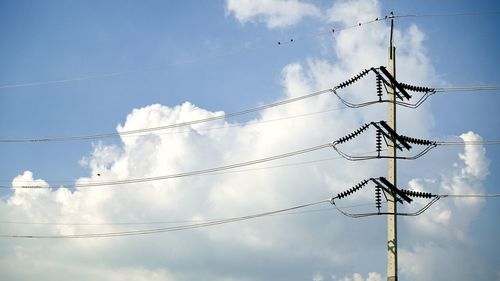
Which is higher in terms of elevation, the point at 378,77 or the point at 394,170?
the point at 378,77

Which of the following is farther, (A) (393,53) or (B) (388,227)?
(A) (393,53)

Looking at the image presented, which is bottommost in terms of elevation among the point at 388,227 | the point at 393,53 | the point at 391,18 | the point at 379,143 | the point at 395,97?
the point at 388,227

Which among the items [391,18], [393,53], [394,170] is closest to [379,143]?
[394,170]

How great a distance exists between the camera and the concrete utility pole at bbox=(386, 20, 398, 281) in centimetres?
3052

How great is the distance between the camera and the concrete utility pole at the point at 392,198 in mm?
30516

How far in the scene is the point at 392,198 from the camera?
106 feet

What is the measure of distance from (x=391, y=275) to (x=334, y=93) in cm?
1444

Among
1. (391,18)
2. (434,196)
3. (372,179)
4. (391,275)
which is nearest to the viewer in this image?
(391,275)

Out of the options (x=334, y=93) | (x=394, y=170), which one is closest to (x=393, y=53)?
(x=334, y=93)

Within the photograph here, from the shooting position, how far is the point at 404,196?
32.9 metres

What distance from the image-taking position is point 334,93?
39.1m

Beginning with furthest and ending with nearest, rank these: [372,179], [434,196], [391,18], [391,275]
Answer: [391,18], [434,196], [372,179], [391,275]

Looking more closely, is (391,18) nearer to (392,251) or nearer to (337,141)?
(337,141)

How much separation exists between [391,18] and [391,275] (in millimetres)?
18738
